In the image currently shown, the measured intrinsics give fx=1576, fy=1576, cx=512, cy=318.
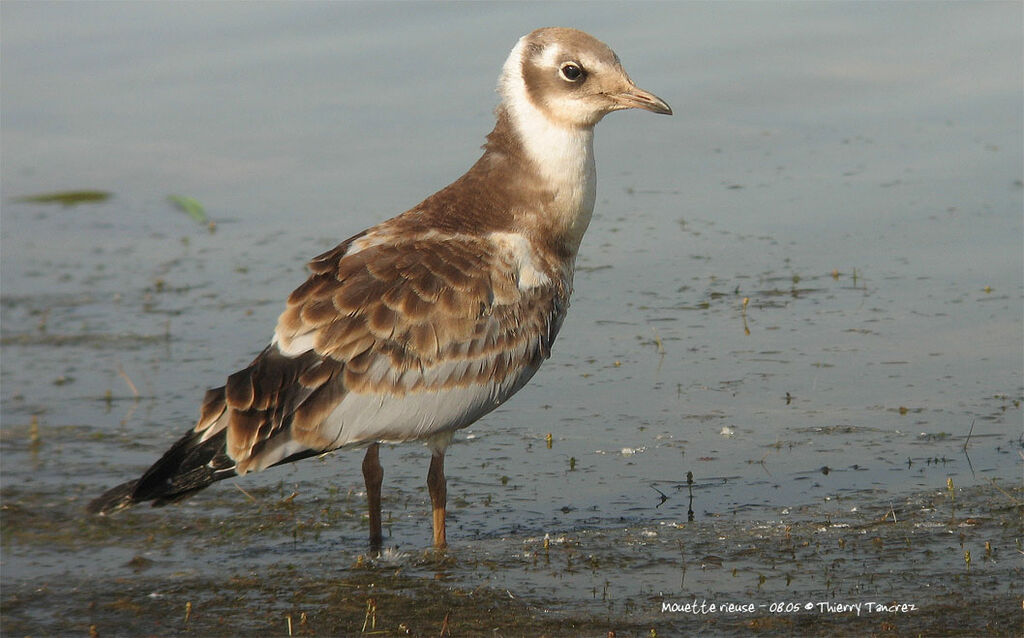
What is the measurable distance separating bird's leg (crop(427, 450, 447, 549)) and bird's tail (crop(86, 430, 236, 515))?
952mm

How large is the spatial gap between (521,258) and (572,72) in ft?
3.22

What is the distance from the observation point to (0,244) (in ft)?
38.5

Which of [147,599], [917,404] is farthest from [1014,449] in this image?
[147,599]

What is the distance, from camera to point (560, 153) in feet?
24.5

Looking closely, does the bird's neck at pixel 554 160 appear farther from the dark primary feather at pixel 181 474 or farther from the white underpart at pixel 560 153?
the dark primary feather at pixel 181 474

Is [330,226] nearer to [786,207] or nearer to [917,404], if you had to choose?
[786,207]

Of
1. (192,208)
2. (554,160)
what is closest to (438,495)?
(554,160)

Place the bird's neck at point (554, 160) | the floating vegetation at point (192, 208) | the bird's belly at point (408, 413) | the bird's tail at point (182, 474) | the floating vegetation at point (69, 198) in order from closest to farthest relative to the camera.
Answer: the bird's tail at point (182, 474)
the bird's belly at point (408, 413)
the bird's neck at point (554, 160)
the floating vegetation at point (192, 208)
the floating vegetation at point (69, 198)

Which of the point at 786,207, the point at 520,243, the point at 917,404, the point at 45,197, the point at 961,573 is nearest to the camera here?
the point at 961,573

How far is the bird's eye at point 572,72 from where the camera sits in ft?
24.6

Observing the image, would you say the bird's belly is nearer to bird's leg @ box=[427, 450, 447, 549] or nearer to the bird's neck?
bird's leg @ box=[427, 450, 447, 549]

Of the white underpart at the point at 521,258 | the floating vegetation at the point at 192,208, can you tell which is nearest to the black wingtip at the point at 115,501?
the white underpart at the point at 521,258

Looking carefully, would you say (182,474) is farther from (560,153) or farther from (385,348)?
(560,153)

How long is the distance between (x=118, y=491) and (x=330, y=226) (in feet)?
16.1
